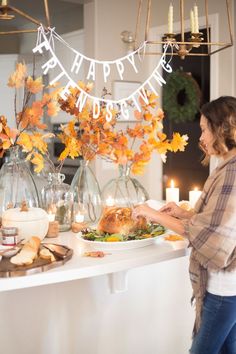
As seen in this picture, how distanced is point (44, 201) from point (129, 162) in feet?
1.32

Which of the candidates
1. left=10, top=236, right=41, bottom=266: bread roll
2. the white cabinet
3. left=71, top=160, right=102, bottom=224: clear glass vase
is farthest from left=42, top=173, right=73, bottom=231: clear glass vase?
the white cabinet

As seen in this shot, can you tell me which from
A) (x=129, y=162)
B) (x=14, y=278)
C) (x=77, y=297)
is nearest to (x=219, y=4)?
(x=129, y=162)

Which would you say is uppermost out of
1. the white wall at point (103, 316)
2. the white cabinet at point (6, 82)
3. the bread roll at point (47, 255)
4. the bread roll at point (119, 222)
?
the white cabinet at point (6, 82)

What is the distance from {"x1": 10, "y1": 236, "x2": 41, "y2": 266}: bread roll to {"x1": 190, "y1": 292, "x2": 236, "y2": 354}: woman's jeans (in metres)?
0.60

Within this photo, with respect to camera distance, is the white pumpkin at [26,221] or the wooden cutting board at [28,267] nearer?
the wooden cutting board at [28,267]

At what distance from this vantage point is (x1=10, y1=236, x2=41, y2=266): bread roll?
59.8 inches

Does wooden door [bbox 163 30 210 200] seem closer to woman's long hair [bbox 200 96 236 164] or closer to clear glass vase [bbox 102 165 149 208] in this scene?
clear glass vase [bbox 102 165 149 208]

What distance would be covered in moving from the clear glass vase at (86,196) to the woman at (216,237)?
0.42 metres

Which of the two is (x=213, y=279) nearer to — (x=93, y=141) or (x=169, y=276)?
(x=169, y=276)

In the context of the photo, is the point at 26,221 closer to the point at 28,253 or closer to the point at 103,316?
the point at 28,253

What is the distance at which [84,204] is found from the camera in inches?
85.3

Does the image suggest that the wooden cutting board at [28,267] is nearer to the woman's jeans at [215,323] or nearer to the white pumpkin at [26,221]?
the white pumpkin at [26,221]

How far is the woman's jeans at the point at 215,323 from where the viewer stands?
166 cm

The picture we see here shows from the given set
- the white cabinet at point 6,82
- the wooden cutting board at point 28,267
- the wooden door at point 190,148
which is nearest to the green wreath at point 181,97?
the wooden door at point 190,148
